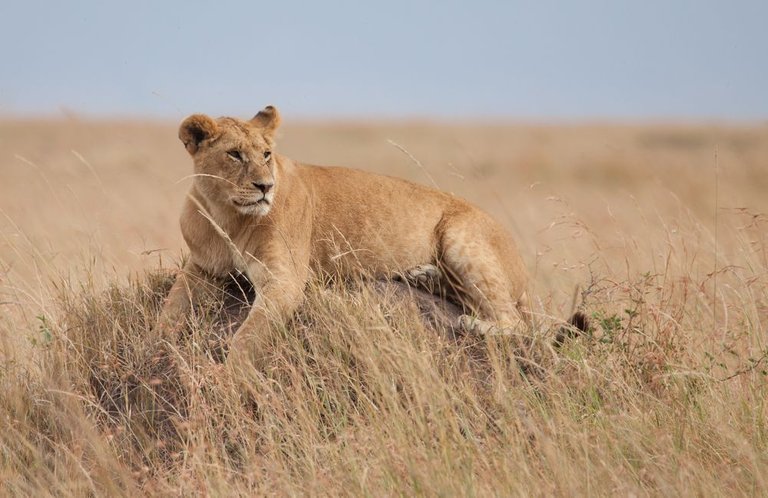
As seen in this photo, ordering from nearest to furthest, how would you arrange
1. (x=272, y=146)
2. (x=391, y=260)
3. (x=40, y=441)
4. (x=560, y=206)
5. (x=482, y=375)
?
(x=40, y=441)
(x=482, y=375)
(x=272, y=146)
(x=391, y=260)
(x=560, y=206)

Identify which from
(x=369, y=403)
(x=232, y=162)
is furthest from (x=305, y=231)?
(x=369, y=403)

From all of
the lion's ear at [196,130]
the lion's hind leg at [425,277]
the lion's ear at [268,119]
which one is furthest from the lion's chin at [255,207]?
the lion's hind leg at [425,277]

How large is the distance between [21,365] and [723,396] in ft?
12.9

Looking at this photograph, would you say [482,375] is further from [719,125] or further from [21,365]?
[719,125]

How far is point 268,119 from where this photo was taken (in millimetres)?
6129

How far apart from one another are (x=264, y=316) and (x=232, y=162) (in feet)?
3.23

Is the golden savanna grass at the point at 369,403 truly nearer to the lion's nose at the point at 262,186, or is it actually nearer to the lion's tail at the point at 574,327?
the lion's tail at the point at 574,327

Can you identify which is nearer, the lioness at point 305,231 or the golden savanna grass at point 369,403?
the golden savanna grass at point 369,403

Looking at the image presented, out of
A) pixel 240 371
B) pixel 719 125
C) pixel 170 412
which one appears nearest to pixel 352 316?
pixel 240 371

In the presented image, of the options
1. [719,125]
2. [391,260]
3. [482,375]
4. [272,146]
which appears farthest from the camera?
[719,125]

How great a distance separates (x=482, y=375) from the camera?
525 centimetres

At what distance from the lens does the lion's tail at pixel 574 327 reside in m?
5.34

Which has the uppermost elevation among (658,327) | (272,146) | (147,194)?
(272,146)

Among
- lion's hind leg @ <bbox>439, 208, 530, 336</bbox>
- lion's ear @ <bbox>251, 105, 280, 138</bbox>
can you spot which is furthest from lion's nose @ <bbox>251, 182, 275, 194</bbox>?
lion's hind leg @ <bbox>439, 208, 530, 336</bbox>
